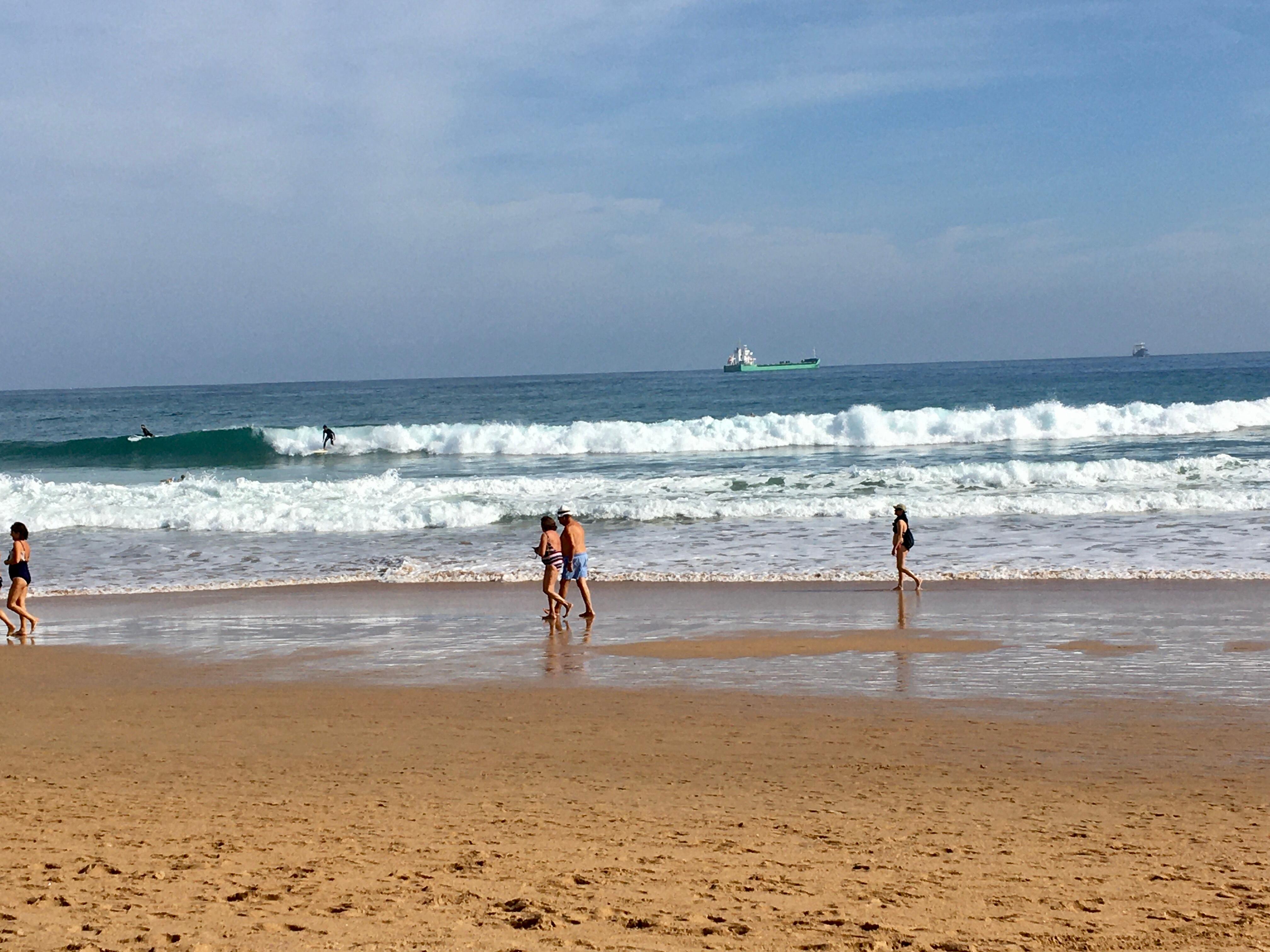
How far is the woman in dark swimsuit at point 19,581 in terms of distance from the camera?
12688 millimetres

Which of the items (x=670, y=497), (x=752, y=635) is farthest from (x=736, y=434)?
(x=752, y=635)

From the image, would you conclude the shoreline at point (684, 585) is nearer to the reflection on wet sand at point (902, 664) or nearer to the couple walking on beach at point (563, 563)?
→ the reflection on wet sand at point (902, 664)

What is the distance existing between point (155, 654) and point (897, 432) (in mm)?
32722

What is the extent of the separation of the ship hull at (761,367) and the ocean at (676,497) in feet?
280

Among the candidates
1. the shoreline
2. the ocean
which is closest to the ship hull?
the ocean

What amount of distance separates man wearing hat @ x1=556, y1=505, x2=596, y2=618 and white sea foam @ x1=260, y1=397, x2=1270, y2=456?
82.7 feet

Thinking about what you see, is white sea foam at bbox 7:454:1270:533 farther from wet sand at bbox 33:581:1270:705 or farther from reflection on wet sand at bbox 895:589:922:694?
reflection on wet sand at bbox 895:589:922:694

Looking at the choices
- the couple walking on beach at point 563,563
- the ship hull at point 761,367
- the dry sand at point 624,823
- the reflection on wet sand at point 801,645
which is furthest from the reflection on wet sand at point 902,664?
the ship hull at point 761,367

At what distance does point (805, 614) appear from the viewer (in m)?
12.4

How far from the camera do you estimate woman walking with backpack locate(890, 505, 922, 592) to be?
13.8 metres

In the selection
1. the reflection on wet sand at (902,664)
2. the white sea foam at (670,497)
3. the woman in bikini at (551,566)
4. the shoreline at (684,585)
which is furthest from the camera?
the white sea foam at (670,497)

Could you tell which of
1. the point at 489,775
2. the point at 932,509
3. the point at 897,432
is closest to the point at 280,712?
the point at 489,775

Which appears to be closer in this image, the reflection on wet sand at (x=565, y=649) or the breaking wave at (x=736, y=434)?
the reflection on wet sand at (x=565, y=649)

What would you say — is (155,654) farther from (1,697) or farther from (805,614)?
(805,614)
